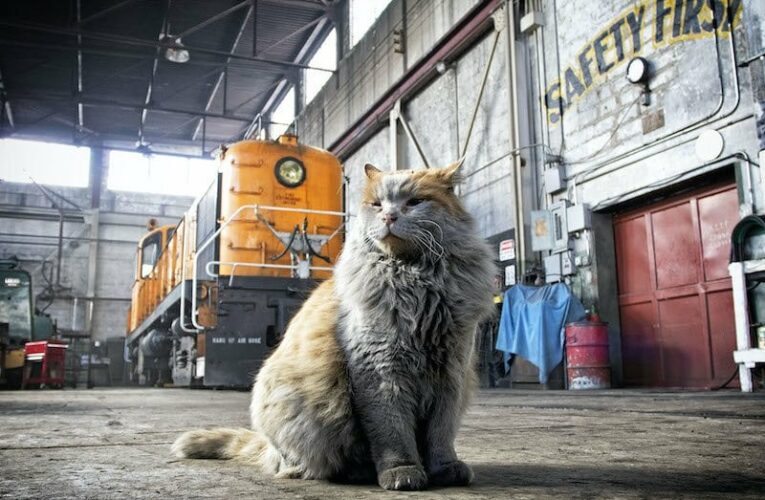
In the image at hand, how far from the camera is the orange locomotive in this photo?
701cm

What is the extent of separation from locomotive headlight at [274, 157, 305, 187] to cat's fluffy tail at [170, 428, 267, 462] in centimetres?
642

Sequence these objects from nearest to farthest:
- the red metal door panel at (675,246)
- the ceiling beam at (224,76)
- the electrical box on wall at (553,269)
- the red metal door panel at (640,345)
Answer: the red metal door panel at (675,246), the red metal door panel at (640,345), the electrical box on wall at (553,269), the ceiling beam at (224,76)

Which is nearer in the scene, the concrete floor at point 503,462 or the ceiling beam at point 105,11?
the concrete floor at point 503,462

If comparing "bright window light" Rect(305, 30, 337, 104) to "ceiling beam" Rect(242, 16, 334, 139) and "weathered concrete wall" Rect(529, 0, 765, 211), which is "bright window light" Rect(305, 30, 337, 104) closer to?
"ceiling beam" Rect(242, 16, 334, 139)

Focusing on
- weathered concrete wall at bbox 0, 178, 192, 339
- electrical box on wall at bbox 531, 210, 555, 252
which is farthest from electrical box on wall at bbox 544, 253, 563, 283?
weathered concrete wall at bbox 0, 178, 192, 339

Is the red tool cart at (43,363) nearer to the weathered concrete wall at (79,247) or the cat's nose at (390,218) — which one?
the weathered concrete wall at (79,247)

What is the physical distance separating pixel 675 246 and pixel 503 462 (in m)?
6.36

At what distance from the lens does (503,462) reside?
1926mm

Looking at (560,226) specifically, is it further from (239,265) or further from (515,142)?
(239,265)

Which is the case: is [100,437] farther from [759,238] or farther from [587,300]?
[587,300]

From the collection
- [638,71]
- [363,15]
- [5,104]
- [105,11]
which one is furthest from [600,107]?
[5,104]

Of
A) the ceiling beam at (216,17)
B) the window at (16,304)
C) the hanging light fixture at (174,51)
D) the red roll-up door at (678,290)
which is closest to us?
the red roll-up door at (678,290)

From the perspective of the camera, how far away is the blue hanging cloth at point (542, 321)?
320 inches

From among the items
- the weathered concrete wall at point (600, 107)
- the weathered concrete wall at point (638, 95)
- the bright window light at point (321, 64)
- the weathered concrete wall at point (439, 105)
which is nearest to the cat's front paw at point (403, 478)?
the weathered concrete wall at point (600, 107)
